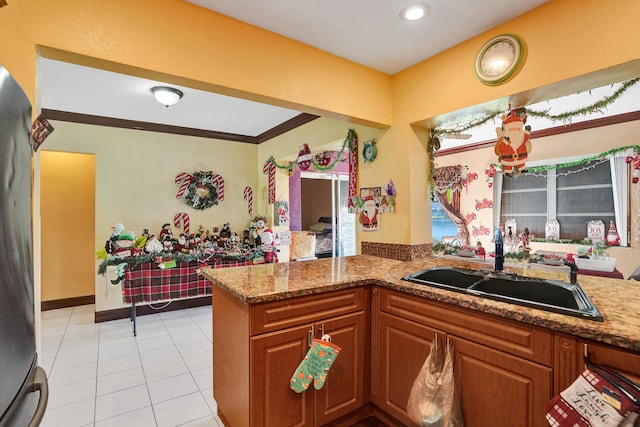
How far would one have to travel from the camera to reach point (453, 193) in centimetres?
539

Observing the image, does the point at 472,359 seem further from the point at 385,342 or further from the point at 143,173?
the point at 143,173

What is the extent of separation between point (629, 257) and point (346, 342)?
4.17 m

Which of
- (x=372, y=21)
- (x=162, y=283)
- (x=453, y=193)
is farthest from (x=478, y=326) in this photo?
(x=453, y=193)

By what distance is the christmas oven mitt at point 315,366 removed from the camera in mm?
1527

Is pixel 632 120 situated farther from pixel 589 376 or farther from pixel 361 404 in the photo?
pixel 361 404

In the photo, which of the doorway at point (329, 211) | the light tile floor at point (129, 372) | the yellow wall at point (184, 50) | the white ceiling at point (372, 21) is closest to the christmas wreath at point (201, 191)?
the doorway at point (329, 211)

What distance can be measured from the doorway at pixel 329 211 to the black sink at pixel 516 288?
2.98m

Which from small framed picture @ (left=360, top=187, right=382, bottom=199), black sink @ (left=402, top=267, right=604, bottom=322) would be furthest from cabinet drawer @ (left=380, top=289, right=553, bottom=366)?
small framed picture @ (left=360, top=187, right=382, bottom=199)

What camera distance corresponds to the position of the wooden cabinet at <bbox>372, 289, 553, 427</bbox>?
122cm

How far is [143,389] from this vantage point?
2229 mm

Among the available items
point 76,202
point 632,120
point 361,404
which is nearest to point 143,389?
point 361,404

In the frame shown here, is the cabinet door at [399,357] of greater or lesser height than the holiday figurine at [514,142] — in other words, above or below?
below

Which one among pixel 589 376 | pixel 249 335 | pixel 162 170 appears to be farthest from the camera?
pixel 162 170

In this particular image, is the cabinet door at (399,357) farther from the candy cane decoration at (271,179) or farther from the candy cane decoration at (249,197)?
the candy cane decoration at (249,197)
